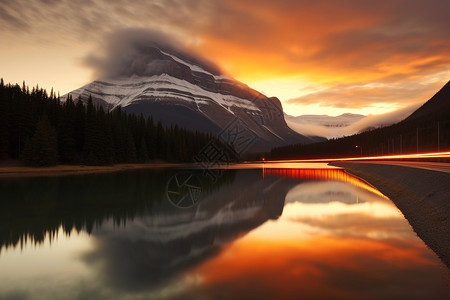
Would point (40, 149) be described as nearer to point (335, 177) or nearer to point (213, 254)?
point (335, 177)

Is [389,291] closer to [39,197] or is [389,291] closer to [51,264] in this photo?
[51,264]

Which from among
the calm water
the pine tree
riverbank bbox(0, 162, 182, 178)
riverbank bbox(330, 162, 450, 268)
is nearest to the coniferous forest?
the pine tree

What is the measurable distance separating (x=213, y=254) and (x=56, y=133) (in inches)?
3440

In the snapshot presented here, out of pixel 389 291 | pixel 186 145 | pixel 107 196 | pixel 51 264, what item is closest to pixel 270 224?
pixel 389 291

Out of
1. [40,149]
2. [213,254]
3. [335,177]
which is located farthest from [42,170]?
[213,254]

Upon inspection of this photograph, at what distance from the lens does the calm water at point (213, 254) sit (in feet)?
33.5

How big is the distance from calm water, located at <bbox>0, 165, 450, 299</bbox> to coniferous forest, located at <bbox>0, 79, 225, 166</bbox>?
57.1 meters

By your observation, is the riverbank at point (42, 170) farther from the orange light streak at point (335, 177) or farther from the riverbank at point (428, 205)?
the riverbank at point (428, 205)

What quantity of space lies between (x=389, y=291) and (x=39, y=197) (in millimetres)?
33010

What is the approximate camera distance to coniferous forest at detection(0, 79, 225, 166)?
3000 inches

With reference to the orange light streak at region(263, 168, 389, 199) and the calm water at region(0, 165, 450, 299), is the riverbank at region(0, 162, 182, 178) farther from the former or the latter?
the calm water at region(0, 165, 450, 299)

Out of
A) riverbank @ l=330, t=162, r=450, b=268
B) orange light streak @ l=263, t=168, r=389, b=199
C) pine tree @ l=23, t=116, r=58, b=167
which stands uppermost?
pine tree @ l=23, t=116, r=58, b=167

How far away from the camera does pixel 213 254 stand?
14.1 m

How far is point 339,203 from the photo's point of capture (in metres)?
29.1
